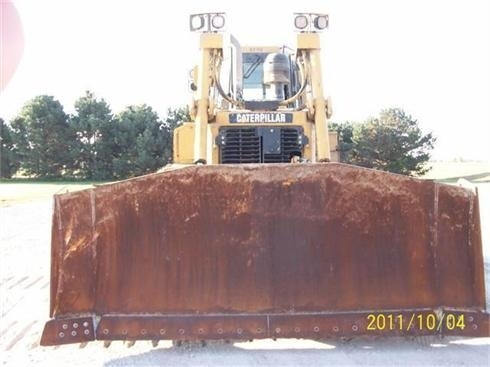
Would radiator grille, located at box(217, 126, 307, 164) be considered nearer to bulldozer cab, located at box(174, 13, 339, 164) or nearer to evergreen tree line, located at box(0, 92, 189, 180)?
bulldozer cab, located at box(174, 13, 339, 164)

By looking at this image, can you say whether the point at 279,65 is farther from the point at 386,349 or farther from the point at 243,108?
the point at 386,349

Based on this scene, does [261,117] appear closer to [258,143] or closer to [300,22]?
[258,143]

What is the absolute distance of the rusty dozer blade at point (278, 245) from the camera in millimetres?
3516

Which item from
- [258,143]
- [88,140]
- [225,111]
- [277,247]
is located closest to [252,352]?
[277,247]

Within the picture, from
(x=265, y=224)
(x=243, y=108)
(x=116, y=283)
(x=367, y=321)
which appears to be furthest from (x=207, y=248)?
(x=243, y=108)

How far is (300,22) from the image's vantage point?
6.01 m

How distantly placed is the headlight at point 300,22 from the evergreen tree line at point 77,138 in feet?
105

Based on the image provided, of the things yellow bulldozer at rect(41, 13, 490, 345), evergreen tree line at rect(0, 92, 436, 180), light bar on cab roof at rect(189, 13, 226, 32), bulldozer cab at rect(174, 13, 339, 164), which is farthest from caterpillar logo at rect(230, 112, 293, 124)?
evergreen tree line at rect(0, 92, 436, 180)

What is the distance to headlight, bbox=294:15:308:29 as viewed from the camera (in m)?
6.00

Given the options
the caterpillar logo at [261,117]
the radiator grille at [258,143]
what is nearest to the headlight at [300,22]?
the caterpillar logo at [261,117]
